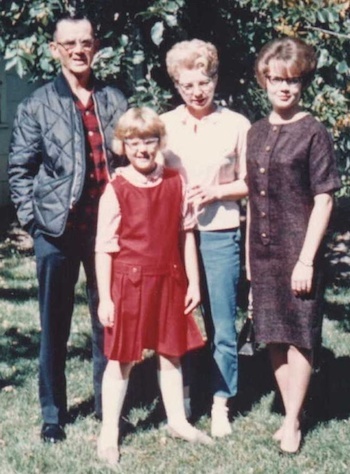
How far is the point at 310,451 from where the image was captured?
4301 millimetres

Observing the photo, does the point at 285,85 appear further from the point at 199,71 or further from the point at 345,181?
the point at 345,181

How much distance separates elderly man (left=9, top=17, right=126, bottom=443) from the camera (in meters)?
4.00

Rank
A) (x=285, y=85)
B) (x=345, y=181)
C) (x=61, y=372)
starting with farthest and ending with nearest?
1. (x=345, y=181)
2. (x=61, y=372)
3. (x=285, y=85)

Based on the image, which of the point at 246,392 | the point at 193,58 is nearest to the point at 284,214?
the point at 193,58

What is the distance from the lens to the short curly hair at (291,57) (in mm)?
3857

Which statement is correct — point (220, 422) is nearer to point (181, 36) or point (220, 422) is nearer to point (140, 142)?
point (140, 142)

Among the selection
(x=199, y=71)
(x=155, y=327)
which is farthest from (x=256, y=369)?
(x=199, y=71)

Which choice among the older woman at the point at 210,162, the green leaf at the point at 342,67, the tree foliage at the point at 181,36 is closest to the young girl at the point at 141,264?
the older woman at the point at 210,162

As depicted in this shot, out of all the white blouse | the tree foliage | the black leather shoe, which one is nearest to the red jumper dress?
the white blouse

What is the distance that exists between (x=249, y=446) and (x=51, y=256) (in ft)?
4.78

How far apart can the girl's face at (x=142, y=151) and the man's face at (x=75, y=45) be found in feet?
1.44

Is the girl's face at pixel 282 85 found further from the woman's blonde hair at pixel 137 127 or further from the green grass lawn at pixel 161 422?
the green grass lawn at pixel 161 422

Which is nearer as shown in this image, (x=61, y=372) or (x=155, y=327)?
(x=155, y=327)

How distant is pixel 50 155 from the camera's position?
13.2 feet
